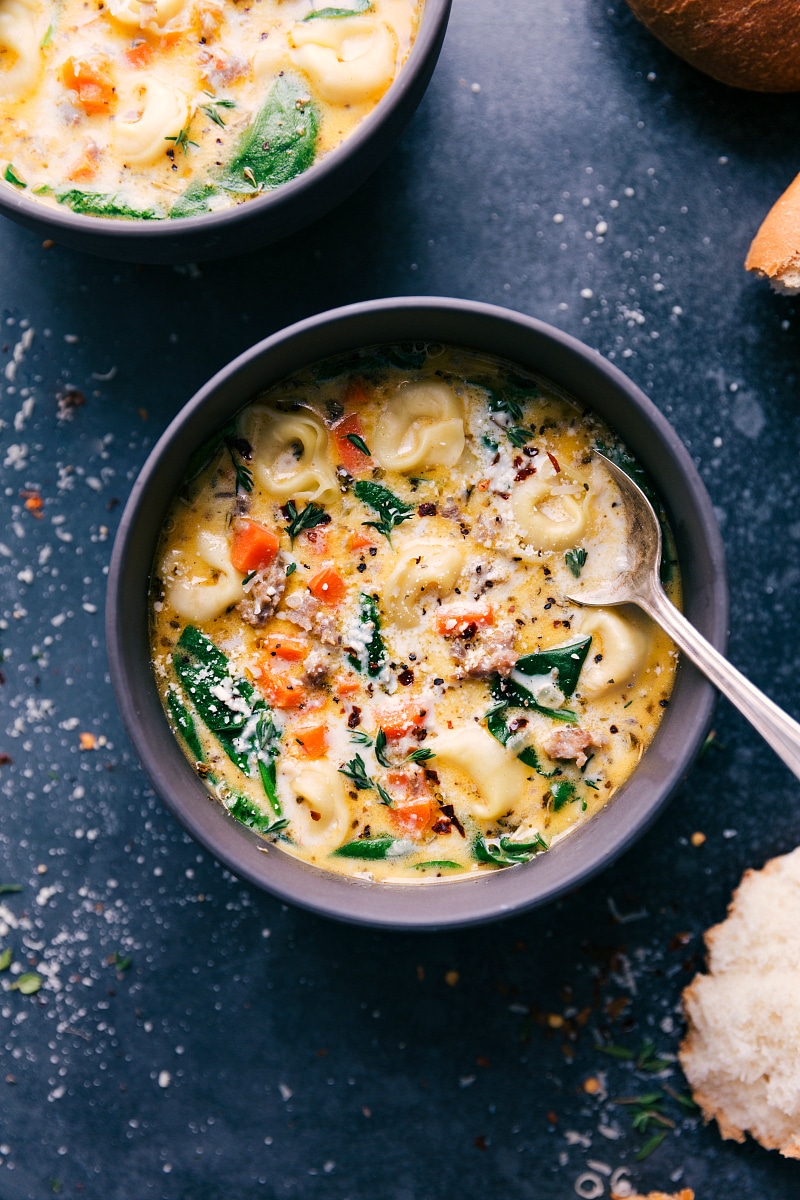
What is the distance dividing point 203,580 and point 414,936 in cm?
137

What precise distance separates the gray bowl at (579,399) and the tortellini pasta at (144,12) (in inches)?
42.5

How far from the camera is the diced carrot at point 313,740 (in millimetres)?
2770

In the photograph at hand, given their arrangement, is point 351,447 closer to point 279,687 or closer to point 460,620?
point 460,620

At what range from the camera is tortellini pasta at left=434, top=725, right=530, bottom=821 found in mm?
2729

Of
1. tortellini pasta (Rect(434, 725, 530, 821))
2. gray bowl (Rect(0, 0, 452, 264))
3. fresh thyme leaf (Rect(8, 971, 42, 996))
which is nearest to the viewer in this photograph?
gray bowl (Rect(0, 0, 452, 264))

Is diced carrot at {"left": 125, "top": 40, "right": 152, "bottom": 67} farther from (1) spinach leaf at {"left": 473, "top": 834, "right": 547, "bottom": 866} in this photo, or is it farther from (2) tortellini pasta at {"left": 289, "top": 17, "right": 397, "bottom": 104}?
(1) spinach leaf at {"left": 473, "top": 834, "right": 547, "bottom": 866}

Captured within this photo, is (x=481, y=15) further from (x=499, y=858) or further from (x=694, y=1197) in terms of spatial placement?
(x=694, y=1197)

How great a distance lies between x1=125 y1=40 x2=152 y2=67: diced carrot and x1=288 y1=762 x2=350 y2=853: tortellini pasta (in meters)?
2.10

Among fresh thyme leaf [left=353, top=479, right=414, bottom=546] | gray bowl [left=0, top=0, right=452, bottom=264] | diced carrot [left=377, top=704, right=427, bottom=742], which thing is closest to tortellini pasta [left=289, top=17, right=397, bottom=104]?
gray bowl [left=0, top=0, right=452, bottom=264]

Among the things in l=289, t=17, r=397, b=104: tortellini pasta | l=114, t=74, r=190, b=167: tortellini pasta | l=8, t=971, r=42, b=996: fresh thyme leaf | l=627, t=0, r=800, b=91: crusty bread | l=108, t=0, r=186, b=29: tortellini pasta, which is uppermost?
l=627, t=0, r=800, b=91: crusty bread

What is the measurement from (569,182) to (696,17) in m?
0.57

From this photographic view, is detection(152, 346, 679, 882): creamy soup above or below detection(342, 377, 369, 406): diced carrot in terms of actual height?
below

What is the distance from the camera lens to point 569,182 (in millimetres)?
3146

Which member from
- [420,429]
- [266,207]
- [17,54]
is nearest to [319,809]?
[420,429]
